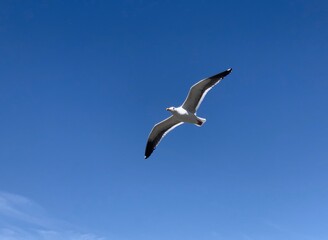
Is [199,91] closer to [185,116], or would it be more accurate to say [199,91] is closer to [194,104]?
[194,104]

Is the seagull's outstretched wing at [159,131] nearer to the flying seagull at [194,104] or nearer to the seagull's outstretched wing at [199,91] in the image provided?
the flying seagull at [194,104]

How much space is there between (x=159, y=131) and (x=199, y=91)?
562 centimetres

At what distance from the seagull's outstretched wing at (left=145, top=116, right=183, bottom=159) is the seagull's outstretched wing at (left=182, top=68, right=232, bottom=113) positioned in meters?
2.39

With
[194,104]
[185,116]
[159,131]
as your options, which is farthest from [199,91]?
[159,131]

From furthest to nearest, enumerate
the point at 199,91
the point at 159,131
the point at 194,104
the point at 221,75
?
the point at 159,131 → the point at 194,104 → the point at 199,91 → the point at 221,75

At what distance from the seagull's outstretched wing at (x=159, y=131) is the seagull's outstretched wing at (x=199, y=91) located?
94.2 inches

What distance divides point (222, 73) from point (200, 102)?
2.56 meters

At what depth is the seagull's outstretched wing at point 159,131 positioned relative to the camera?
36.1 m

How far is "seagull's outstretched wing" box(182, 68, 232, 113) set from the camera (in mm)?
32469

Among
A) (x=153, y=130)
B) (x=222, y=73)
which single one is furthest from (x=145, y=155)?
(x=222, y=73)

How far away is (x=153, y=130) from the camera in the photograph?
36.8 meters

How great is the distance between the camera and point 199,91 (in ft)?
109

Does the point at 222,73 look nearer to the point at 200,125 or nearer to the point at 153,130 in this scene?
the point at 200,125

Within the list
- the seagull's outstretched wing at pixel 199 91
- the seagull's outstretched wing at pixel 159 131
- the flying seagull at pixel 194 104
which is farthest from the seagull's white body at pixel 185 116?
the seagull's outstretched wing at pixel 159 131
